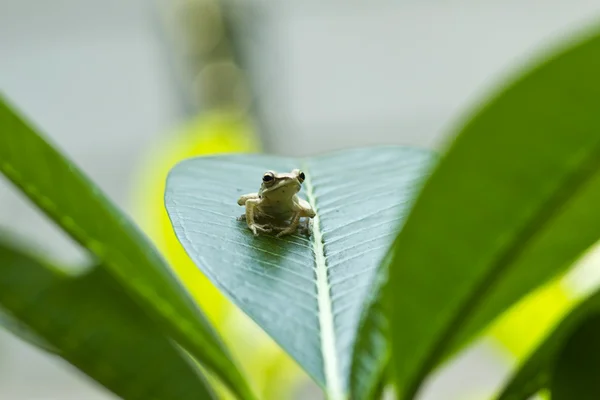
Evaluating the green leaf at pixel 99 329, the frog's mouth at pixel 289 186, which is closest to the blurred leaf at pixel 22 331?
the green leaf at pixel 99 329

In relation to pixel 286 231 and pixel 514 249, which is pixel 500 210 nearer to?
pixel 514 249

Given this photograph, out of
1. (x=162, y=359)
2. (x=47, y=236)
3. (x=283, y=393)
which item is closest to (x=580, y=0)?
(x=47, y=236)

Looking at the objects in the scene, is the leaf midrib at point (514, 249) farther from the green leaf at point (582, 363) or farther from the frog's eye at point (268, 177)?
the frog's eye at point (268, 177)

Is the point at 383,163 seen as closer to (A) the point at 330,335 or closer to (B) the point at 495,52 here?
(A) the point at 330,335

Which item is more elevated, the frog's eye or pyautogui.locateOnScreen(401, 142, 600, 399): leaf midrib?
the frog's eye

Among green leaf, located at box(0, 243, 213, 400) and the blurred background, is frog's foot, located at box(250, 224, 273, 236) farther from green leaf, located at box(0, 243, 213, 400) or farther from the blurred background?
the blurred background

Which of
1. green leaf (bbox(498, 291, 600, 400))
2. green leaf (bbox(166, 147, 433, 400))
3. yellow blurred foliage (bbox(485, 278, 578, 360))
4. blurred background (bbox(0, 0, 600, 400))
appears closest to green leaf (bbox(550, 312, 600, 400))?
green leaf (bbox(498, 291, 600, 400))
